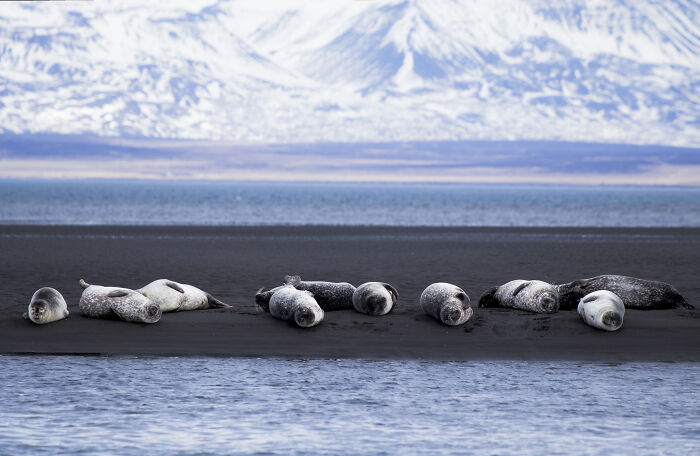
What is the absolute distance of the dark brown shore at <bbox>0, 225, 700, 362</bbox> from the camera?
56.0ft

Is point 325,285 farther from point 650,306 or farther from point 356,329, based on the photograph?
point 650,306

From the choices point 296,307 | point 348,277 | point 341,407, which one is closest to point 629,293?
point 296,307

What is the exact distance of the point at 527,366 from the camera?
15844 mm

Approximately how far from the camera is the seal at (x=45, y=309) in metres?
17.8

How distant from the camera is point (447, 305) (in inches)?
715

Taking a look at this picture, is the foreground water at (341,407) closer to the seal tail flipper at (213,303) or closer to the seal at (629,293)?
the seal at (629,293)

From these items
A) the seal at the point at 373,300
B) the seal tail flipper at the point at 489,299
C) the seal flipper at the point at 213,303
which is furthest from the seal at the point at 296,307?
the seal tail flipper at the point at 489,299

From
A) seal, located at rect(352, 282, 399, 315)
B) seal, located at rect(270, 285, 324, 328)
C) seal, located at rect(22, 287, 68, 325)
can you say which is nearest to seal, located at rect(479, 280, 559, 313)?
seal, located at rect(352, 282, 399, 315)

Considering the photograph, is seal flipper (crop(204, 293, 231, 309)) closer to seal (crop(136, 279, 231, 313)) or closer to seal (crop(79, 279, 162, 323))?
seal (crop(136, 279, 231, 313))

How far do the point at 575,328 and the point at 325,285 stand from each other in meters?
4.61

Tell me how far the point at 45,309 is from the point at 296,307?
426 cm

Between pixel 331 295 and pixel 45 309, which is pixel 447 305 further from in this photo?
pixel 45 309

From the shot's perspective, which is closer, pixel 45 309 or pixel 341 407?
pixel 341 407

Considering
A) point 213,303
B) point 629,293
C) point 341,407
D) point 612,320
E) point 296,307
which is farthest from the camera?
point 213,303
